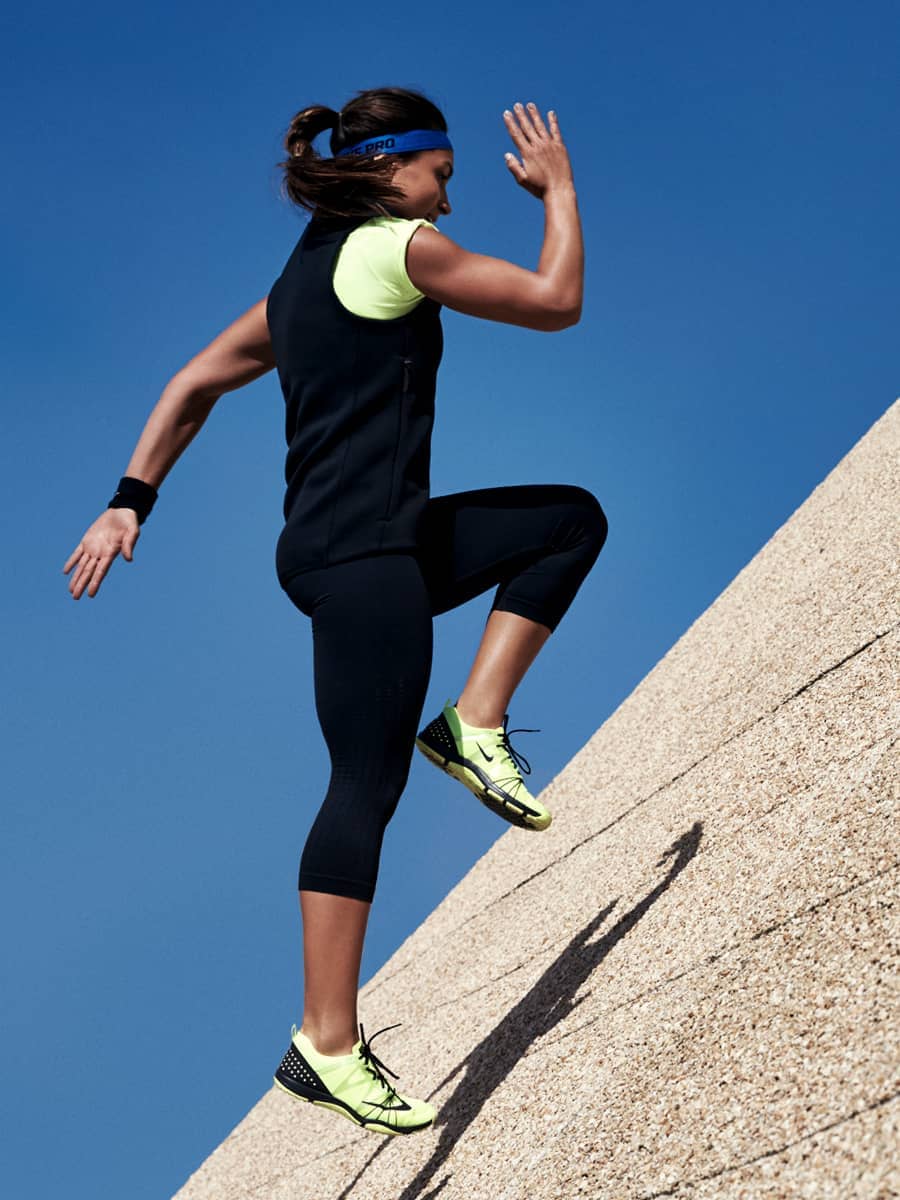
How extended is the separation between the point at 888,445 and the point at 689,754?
8.05ft

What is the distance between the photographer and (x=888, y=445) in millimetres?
6293

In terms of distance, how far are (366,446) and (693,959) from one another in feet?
4.18

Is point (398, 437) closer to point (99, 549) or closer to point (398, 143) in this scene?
point (398, 143)

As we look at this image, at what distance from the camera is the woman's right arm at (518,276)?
2.35 meters

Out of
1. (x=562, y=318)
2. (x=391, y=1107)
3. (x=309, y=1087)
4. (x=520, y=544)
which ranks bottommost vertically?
(x=391, y=1107)

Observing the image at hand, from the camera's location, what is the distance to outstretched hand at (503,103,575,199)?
245cm

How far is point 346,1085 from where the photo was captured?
241 cm

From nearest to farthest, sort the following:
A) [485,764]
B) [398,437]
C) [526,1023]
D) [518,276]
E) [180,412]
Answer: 1. [518,276]
2. [398,437]
3. [485,764]
4. [180,412]
5. [526,1023]

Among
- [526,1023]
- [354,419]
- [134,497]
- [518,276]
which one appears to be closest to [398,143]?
[518,276]

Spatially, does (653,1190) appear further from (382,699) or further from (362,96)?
(362,96)

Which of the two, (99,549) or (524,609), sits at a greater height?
(99,549)

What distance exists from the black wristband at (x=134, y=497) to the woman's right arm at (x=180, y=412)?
0.02 m

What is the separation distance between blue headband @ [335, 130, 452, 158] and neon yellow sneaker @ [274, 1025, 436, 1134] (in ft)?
5.26

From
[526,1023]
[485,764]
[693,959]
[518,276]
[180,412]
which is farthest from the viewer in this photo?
[526,1023]
